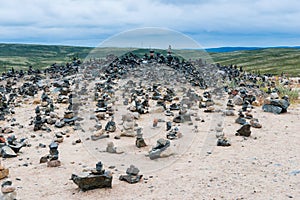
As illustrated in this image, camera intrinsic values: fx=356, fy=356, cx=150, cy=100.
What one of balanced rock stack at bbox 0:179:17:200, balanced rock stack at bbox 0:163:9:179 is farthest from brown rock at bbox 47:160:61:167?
balanced rock stack at bbox 0:179:17:200

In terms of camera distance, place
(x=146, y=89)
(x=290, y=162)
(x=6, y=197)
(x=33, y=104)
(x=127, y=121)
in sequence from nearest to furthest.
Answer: (x=6, y=197)
(x=290, y=162)
(x=127, y=121)
(x=33, y=104)
(x=146, y=89)

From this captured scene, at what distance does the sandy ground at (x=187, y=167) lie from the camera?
704 centimetres

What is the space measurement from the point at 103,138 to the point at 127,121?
1.66 meters

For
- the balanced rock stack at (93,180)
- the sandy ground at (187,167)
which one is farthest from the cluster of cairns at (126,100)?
the sandy ground at (187,167)

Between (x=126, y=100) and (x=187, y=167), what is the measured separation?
9.07 meters

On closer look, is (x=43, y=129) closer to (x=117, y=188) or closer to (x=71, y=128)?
(x=71, y=128)

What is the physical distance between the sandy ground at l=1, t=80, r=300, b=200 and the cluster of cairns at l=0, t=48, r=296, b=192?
0.31m

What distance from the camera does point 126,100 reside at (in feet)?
56.6

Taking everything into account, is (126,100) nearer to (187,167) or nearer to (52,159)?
(52,159)

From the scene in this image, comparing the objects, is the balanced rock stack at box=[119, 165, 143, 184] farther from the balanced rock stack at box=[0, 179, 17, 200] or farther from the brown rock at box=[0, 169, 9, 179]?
the brown rock at box=[0, 169, 9, 179]

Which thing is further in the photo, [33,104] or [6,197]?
[33,104]

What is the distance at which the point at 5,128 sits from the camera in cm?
1351

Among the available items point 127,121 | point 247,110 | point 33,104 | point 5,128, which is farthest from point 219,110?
point 33,104

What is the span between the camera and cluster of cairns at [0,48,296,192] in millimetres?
10521
